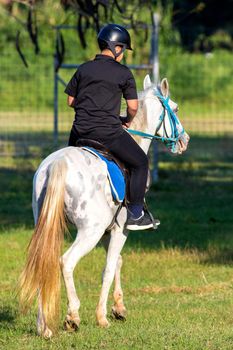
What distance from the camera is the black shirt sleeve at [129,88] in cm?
925

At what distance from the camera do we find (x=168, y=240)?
14.4 metres

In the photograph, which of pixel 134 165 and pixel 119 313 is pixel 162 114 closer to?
pixel 134 165

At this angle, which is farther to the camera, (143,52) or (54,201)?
(143,52)

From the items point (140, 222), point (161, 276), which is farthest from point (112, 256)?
point (161, 276)

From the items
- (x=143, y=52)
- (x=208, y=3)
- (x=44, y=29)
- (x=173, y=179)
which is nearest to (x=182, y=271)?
(x=173, y=179)

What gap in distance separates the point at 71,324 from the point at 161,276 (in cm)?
341

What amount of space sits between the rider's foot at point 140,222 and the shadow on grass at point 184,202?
11.8 feet

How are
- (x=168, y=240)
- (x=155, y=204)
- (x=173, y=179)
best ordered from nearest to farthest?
(x=168, y=240) < (x=155, y=204) < (x=173, y=179)

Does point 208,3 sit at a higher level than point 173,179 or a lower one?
higher

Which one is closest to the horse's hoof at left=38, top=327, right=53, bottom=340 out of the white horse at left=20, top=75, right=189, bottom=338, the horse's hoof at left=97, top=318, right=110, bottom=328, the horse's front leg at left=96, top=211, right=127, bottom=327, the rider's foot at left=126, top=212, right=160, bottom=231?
the white horse at left=20, top=75, right=189, bottom=338

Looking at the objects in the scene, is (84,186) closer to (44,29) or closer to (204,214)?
(204,214)

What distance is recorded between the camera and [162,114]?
10.0 meters

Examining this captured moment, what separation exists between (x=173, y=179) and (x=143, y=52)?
8.98 meters

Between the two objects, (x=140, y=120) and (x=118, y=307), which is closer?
(x=118, y=307)
